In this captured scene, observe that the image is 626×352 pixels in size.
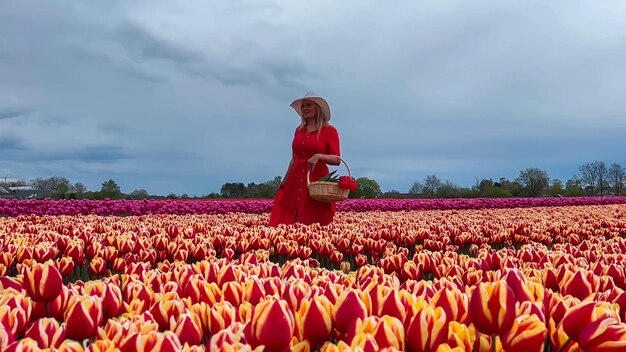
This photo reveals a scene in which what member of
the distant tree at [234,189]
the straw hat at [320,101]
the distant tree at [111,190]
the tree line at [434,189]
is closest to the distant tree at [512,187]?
the tree line at [434,189]

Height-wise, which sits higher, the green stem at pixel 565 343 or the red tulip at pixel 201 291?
the red tulip at pixel 201 291

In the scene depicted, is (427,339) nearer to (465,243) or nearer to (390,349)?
(390,349)

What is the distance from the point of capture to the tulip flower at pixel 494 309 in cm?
162

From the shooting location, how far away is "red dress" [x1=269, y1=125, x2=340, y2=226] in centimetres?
1027

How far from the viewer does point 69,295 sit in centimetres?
242

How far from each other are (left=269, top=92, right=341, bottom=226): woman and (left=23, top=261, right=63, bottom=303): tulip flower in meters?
7.77

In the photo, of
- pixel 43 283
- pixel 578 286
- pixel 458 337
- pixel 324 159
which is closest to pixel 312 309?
pixel 458 337

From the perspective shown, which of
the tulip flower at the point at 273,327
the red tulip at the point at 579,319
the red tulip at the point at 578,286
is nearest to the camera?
the tulip flower at the point at 273,327

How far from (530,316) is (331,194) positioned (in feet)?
26.4

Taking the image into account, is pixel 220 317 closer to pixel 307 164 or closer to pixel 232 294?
pixel 232 294

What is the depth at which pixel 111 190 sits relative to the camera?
31578mm

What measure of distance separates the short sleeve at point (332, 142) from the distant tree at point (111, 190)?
23.5m

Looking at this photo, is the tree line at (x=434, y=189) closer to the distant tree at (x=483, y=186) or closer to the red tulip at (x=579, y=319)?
the distant tree at (x=483, y=186)

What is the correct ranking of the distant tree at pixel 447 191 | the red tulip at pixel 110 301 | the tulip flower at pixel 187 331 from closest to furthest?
the tulip flower at pixel 187 331 → the red tulip at pixel 110 301 → the distant tree at pixel 447 191
